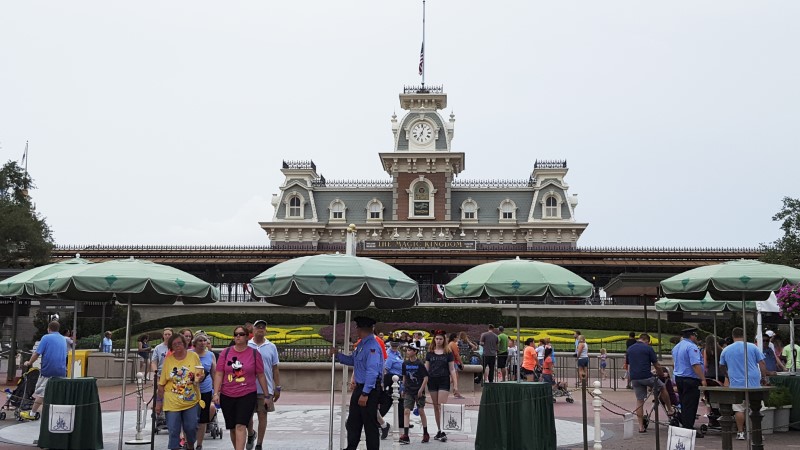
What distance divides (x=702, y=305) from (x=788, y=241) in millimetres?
25582

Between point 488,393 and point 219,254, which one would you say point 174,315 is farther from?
point 488,393

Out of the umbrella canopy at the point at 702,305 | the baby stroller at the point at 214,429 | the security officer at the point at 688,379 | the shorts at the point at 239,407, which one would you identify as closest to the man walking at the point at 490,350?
the umbrella canopy at the point at 702,305

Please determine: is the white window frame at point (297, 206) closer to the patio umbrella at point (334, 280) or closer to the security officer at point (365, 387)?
the patio umbrella at point (334, 280)

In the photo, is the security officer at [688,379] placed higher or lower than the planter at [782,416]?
higher

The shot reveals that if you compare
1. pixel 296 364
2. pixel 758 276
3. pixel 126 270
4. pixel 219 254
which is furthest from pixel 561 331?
pixel 126 270

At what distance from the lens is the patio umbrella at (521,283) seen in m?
11.9

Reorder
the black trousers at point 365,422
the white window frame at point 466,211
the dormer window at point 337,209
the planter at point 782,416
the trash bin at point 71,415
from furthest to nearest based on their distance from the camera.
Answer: the dormer window at point 337,209, the white window frame at point 466,211, the planter at point 782,416, the trash bin at point 71,415, the black trousers at point 365,422

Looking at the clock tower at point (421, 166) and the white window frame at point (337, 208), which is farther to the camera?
the white window frame at point (337, 208)

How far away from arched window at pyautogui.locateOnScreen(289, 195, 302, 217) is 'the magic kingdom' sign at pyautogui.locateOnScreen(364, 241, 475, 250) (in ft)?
49.1

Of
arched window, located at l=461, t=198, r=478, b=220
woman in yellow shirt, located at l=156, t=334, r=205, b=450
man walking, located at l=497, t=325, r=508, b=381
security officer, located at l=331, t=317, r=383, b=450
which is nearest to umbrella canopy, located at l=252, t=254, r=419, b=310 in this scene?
security officer, located at l=331, t=317, r=383, b=450

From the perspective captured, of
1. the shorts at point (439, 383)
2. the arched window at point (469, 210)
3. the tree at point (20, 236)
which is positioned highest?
the arched window at point (469, 210)

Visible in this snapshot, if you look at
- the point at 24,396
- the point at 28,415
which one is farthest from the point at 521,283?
the point at 24,396

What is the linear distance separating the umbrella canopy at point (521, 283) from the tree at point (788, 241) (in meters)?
31.3

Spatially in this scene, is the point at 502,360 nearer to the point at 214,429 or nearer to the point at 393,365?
the point at 393,365
